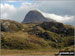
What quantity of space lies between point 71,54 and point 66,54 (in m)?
2.35

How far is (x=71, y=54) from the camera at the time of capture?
3878 inches

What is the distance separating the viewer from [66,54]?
99625mm
